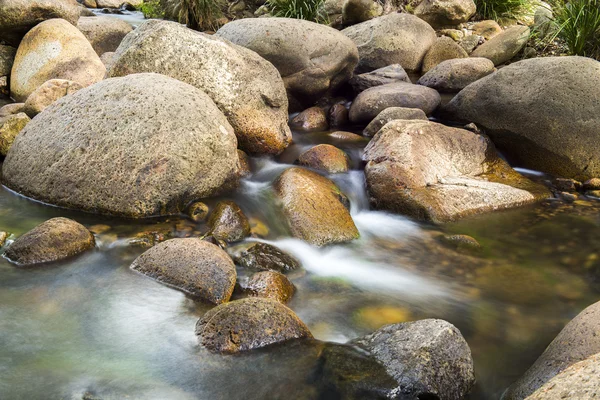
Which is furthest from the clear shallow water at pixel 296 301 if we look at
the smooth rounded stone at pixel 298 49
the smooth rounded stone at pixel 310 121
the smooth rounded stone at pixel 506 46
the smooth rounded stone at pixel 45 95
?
the smooth rounded stone at pixel 506 46

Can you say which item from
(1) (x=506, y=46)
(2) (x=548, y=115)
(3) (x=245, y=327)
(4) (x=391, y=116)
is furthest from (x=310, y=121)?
(3) (x=245, y=327)

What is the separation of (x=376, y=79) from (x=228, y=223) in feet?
18.0

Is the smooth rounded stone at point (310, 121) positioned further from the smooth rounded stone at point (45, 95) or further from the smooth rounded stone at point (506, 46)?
the smooth rounded stone at point (506, 46)

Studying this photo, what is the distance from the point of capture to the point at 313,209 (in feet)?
17.8

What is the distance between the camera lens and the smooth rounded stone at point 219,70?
6516 millimetres

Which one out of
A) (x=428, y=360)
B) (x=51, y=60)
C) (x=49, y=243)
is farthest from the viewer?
(x=51, y=60)

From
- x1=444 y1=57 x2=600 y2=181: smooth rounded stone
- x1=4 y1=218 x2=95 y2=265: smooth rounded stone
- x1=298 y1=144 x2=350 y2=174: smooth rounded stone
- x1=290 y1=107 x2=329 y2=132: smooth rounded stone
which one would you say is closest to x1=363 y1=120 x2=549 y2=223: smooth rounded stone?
x1=298 y1=144 x2=350 y2=174: smooth rounded stone

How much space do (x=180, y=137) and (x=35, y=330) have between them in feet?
7.95

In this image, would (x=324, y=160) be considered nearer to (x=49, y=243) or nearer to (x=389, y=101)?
(x=389, y=101)

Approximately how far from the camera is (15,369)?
10.4ft

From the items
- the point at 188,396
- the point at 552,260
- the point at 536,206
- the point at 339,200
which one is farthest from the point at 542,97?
the point at 188,396

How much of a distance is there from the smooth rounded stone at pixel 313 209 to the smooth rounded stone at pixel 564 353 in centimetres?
235

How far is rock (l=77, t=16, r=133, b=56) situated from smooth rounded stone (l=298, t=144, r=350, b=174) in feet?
21.4

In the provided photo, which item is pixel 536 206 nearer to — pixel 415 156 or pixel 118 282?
pixel 415 156
